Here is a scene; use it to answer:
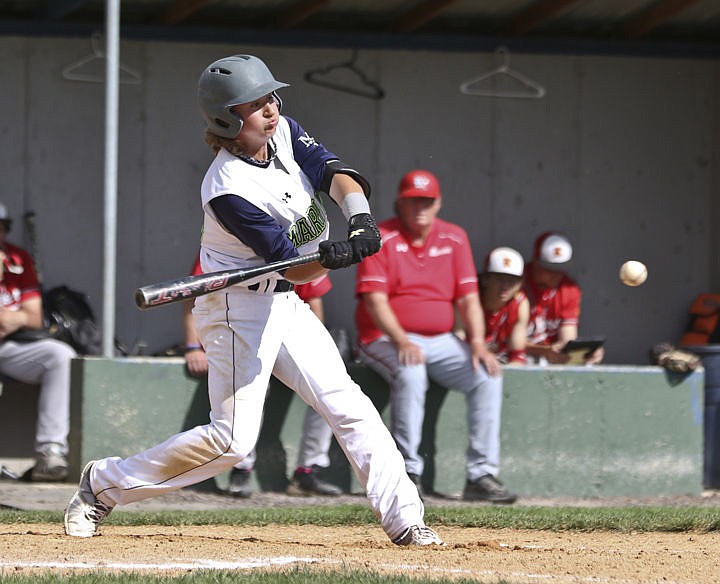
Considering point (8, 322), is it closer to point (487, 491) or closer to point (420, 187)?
point (420, 187)

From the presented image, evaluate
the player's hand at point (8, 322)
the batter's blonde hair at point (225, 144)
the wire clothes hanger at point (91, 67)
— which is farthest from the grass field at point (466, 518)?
the wire clothes hanger at point (91, 67)

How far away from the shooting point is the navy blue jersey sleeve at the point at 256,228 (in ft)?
16.3

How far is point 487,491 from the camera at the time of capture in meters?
7.71

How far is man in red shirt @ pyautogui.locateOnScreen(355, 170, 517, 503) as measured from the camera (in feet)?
25.4

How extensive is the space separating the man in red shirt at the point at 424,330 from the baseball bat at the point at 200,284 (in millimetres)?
2828

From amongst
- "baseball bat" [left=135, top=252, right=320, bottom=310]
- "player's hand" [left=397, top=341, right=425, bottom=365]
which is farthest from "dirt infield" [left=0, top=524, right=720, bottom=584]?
"player's hand" [left=397, top=341, right=425, bottom=365]

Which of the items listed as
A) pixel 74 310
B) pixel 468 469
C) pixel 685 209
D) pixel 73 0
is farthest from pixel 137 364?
pixel 685 209

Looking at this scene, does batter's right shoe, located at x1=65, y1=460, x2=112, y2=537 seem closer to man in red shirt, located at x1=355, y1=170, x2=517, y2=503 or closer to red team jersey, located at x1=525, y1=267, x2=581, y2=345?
man in red shirt, located at x1=355, y1=170, x2=517, y2=503

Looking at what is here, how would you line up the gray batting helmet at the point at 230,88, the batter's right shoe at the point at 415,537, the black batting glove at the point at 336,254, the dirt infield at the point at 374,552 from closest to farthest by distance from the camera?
the dirt infield at the point at 374,552, the black batting glove at the point at 336,254, the gray batting helmet at the point at 230,88, the batter's right shoe at the point at 415,537

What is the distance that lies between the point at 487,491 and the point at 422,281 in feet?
4.17

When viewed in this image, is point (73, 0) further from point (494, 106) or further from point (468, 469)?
point (468, 469)

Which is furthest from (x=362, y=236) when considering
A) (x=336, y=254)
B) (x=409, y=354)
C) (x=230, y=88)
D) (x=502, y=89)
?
(x=502, y=89)

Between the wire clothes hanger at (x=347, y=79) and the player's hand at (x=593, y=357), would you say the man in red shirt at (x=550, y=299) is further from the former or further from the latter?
the wire clothes hanger at (x=347, y=79)

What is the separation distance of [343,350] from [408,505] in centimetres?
329
